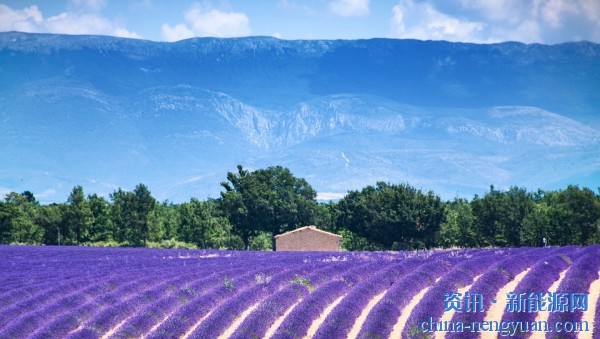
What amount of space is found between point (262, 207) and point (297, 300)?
5799 cm

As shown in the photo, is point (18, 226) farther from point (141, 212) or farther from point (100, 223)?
point (141, 212)

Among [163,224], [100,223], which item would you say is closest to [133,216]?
[100,223]

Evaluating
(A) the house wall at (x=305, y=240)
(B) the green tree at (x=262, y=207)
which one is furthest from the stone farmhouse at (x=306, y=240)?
(B) the green tree at (x=262, y=207)

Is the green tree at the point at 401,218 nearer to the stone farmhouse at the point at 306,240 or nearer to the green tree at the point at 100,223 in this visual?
the stone farmhouse at the point at 306,240

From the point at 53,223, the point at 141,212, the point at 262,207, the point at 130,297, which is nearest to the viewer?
the point at 130,297

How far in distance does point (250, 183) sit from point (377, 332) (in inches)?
2593

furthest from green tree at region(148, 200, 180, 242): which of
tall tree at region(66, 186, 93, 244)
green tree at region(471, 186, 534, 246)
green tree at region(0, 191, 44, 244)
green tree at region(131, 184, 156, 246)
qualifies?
green tree at region(471, 186, 534, 246)

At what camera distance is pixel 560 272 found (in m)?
25.2

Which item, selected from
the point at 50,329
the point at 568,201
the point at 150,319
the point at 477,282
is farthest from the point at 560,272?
the point at 568,201

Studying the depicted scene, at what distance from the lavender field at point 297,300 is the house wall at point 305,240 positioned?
38909mm

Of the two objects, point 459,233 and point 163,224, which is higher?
point 163,224

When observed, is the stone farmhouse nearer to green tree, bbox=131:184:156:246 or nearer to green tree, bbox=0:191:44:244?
green tree, bbox=131:184:156:246

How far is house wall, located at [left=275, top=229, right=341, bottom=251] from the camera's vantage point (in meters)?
68.5

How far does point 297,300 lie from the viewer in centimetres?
2209
